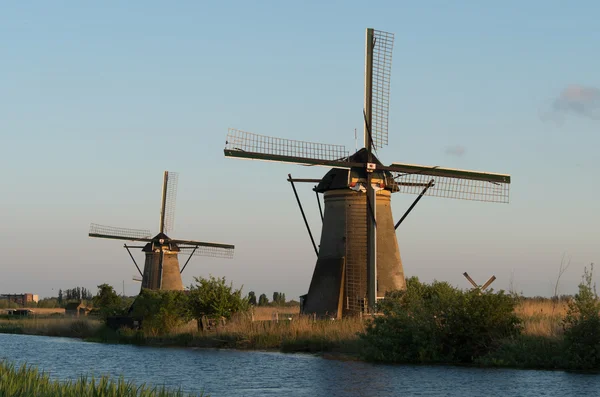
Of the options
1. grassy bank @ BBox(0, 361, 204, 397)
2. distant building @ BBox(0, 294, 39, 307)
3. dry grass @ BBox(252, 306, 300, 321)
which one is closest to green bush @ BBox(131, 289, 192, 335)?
dry grass @ BBox(252, 306, 300, 321)

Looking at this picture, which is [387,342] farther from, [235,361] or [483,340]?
[235,361]

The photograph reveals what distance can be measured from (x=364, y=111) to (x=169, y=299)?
551 inches

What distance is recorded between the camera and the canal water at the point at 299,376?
21719mm

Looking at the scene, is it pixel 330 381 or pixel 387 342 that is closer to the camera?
pixel 330 381

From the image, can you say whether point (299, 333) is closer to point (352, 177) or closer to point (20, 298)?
point (352, 177)

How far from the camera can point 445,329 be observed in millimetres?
29359

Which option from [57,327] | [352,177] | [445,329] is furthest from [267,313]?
[445,329]

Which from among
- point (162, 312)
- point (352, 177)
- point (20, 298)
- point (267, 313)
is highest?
point (20, 298)

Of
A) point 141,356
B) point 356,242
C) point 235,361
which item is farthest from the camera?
point 356,242

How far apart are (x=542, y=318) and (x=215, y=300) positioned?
1582cm

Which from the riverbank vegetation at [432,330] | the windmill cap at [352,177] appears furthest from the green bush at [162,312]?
the windmill cap at [352,177]

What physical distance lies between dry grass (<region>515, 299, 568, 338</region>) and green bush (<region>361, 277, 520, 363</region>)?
56 centimetres

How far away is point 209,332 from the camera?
1531 inches

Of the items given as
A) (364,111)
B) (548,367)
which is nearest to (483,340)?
(548,367)
